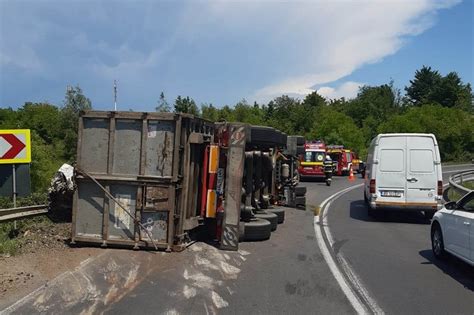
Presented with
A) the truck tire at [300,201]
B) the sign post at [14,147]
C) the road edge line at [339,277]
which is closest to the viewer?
the road edge line at [339,277]

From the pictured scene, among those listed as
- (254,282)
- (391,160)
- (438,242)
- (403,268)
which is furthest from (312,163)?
(254,282)

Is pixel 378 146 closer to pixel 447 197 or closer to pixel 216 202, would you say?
pixel 216 202

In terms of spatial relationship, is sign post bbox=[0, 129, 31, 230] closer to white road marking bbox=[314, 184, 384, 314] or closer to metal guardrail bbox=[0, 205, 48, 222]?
metal guardrail bbox=[0, 205, 48, 222]

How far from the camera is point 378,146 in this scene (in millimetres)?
14820

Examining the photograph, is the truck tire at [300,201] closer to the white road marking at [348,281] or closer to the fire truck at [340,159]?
the white road marking at [348,281]

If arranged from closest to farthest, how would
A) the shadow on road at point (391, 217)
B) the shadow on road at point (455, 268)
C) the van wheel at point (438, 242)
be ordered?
the shadow on road at point (455, 268)
the van wheel at point (438, 242)
the shadow on road at point (391, 217)

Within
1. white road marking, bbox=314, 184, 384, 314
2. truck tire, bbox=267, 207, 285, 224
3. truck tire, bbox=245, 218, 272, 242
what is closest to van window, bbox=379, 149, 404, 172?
truck tire, bbox=267, 207, 285, 224

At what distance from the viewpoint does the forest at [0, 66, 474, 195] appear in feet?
260

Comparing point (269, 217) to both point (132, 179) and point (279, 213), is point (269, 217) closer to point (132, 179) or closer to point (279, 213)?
point (279, 213)

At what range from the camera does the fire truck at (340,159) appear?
41525mm

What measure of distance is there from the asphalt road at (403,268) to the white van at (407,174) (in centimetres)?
65

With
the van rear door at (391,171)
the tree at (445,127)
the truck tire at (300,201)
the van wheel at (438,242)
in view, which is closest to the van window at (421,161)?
the van rear door at (391,171)

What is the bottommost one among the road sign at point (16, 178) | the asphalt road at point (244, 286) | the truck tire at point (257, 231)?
the asphalt road at point (244, 286)

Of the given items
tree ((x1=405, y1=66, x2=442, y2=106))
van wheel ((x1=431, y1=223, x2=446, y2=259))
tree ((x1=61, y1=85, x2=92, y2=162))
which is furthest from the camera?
tree ((x1=405, y1=66, x2=442, y2=106))
